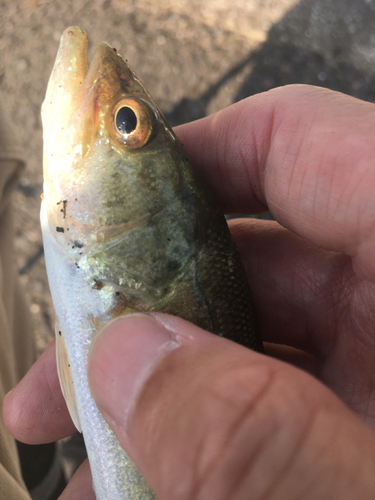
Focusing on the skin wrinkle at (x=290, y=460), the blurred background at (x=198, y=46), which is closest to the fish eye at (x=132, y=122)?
the skin wrinkle at (x=290, y=460)

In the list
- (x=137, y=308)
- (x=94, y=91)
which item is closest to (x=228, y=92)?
(x=94, y=91)

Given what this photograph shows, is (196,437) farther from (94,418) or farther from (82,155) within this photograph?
(82,155)

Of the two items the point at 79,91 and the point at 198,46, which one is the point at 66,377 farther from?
the point at 198,46

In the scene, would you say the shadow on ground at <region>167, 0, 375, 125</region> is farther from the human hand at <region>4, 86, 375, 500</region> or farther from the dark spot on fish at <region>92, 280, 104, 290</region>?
the dark spot on fish at <region>92, 280, 104, 290</region>

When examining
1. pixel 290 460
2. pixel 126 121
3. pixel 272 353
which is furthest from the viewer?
pixel 272 353

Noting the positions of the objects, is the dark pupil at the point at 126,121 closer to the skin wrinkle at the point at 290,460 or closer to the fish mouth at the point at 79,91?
the fish mouth at the point at 79,91

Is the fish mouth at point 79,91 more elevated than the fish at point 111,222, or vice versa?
the fish mouth at point 79,91

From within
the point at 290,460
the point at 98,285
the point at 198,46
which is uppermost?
the point at 198,46

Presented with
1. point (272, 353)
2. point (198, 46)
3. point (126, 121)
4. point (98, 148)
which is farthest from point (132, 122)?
point (198, 46)
